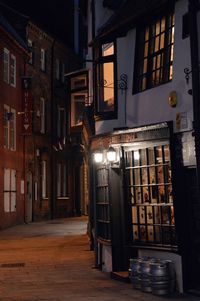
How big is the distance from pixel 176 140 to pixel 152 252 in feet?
7.98

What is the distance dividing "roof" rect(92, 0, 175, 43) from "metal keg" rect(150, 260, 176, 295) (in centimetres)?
510

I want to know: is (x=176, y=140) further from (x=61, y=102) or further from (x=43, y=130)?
(x=61, y=102)

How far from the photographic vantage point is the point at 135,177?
12.2 meters

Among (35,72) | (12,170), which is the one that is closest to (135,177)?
(12,170)

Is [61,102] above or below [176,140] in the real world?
above

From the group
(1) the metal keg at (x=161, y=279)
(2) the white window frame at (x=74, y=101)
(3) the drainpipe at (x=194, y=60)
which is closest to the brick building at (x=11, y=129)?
(2) the white window frame at (x=74, y=101)

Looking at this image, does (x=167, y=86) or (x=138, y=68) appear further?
(x=138, y=68)

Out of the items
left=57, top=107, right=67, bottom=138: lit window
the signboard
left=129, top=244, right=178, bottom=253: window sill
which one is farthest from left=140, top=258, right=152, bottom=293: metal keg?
left=57, top=107, right=67, bottom=138: lit window

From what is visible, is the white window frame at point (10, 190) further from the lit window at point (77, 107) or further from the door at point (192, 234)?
the door at point (192, 234)

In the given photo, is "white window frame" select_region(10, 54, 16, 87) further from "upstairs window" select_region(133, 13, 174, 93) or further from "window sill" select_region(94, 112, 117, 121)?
"upstairs window" select_region(133, 13, 174, 93)

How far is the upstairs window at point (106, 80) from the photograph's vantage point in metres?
13.6

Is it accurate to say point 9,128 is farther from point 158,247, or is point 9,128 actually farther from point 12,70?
point 158,247

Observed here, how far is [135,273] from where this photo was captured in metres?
11.2

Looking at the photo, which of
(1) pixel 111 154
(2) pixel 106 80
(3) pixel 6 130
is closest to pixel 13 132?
(3) pixel 6 130
